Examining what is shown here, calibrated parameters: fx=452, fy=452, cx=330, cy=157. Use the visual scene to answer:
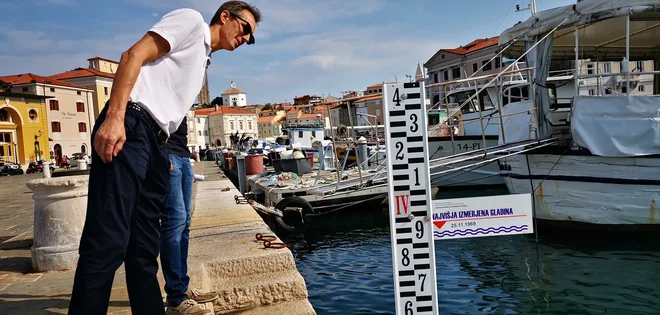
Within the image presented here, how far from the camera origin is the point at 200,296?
322 centimetres

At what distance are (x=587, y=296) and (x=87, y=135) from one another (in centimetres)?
6151

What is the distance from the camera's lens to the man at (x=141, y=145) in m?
1.79

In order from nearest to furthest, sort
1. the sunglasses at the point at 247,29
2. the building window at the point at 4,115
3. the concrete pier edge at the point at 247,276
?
the sunglasses at the point at 247,29
the concrete pier edge at the point at 247,276
the building window at the point at 4,115

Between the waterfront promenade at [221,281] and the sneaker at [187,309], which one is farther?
the waterfront promenade at [221,281]

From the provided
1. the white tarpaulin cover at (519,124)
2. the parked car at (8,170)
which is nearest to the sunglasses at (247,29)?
the white tarpaulin cover at (519,124)

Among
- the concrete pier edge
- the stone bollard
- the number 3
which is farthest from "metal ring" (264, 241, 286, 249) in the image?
the number 3

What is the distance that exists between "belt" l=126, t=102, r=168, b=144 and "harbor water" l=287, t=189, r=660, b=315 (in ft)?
14.3

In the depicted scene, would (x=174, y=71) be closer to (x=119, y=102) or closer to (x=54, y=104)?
(x=119, y=102)

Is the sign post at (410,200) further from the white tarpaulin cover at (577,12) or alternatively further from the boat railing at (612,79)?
the white tarpaulin cover at (577,12)

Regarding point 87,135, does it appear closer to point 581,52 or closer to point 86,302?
point 581,52

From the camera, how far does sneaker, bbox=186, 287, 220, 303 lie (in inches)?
125

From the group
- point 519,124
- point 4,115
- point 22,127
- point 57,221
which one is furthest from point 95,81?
point 57,221

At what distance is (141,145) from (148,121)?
0.39 ft

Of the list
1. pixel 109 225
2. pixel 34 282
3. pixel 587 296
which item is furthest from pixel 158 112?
pixel 587 296
